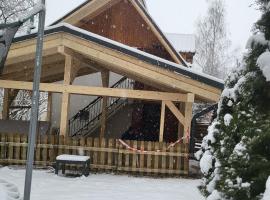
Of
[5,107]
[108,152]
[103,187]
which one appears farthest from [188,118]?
[5,107]

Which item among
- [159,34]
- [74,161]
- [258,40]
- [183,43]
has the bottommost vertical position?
[74,161]

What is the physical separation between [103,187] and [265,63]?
24.3 ft

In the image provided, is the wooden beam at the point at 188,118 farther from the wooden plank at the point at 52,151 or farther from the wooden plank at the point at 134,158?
the wooden plank at the point at 52,151

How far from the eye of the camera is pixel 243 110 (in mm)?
4512

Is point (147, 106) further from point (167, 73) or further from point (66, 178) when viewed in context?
point (66, 178)

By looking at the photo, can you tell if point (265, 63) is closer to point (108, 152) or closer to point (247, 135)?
point (247, 135)

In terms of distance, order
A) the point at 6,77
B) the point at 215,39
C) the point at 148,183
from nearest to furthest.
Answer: the point at 148,183, the point at 6,77, the point at 215,39

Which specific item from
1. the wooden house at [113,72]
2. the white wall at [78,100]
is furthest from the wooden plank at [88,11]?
the white wall at [78,100]

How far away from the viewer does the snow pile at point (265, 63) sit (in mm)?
4051

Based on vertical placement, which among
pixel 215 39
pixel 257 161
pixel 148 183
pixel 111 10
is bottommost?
pixel 148 183

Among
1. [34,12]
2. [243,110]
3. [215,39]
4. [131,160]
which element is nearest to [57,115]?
[131,160]

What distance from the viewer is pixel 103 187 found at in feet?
35.2

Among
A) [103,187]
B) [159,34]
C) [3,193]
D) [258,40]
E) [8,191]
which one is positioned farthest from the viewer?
[159,34]

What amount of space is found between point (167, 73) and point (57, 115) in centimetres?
1082
